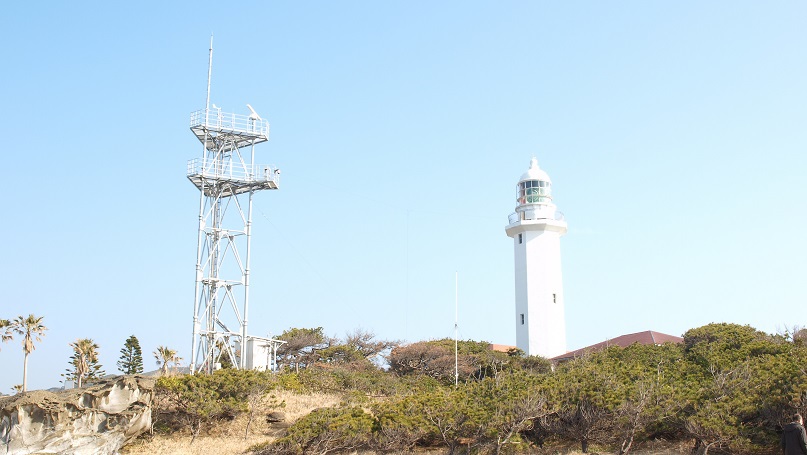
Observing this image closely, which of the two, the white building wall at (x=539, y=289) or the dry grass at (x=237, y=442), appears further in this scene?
the white building wall at (x=539, y=289)

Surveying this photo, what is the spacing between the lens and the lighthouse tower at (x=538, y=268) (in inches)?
1604

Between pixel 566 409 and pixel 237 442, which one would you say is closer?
pixel 566 409

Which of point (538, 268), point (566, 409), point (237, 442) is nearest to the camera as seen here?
point (566, 409)

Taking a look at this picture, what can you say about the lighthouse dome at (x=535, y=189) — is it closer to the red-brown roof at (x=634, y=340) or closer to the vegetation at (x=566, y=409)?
the red-brown roof at (x=634, y=340)

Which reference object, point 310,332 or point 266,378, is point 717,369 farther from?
point 310,332

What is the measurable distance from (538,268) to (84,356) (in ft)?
79.4

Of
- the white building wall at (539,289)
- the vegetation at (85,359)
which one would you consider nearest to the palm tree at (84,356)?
the vegetation at (85,359)

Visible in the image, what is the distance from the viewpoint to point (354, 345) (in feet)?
139

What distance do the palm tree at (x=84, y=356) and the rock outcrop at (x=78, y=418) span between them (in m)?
20.8

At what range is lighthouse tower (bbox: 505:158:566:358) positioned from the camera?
4075 cm

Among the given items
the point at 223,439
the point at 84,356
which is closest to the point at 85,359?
the point at 84,356

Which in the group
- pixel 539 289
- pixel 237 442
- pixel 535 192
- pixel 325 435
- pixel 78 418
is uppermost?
pixel 535 192

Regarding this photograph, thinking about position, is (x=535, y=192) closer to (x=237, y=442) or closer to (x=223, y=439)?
(x=223, y=439)

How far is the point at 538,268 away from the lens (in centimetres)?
4169
